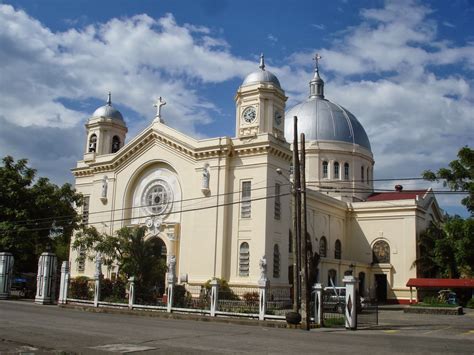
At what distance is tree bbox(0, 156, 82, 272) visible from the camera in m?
36.5

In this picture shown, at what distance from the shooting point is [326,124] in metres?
52.9

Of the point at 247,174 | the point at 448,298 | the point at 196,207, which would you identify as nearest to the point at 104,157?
the point at 196,207

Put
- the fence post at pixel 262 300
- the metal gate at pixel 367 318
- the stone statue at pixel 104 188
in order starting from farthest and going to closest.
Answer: the stone statue at pixel 104 188, the metal gate at pixel 367 318, the fence post at pixel 262 300

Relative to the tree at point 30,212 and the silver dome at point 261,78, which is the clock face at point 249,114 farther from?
the tree at point 30,212

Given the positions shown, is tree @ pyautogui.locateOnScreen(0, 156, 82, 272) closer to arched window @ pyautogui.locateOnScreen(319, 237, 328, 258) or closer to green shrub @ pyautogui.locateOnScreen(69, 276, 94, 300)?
green shrub @ pyautogui.locateOnScreen(69, 276, 94, 300)

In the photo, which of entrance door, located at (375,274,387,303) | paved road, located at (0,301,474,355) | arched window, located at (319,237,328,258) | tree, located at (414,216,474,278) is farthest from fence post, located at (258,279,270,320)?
entrance door, located at (375,274,387,303)

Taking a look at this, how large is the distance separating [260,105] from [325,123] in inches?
732

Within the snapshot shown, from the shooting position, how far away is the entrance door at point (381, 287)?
4647 cm

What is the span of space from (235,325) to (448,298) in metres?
23.3

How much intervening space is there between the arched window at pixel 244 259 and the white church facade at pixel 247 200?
0.20 ft

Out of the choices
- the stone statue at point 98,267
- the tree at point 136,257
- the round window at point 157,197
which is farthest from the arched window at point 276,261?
the stone statue at point 98,267

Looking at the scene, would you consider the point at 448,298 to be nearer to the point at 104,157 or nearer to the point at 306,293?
the point at 306,293

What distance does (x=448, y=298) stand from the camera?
40.2 m

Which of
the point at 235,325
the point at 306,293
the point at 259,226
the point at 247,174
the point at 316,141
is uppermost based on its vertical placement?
the point at 316,141
